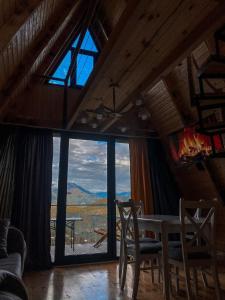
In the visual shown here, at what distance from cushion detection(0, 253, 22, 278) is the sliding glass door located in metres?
1.72

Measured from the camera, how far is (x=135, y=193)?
4.86 meters

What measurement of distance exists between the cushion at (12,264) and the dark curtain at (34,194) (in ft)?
4.45

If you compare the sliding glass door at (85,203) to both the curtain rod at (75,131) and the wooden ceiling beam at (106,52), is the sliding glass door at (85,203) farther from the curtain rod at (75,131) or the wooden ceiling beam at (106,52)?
the wooden ceiling beam at (106,52)

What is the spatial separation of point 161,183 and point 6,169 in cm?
310

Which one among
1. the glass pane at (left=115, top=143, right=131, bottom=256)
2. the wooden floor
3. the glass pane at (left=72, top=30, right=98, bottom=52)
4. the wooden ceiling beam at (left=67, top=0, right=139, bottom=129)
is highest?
the glass pane at (left=72, top=30, right=98, bottom=52)

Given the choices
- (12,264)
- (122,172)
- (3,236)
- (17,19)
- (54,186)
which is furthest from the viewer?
(122,172)

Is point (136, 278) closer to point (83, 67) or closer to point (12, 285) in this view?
point (12, 285)

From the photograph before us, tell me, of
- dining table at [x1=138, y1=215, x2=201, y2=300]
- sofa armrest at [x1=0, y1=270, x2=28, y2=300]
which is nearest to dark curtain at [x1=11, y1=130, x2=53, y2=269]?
dining table at [x1=138, y1=215, x2=201, y2=300]

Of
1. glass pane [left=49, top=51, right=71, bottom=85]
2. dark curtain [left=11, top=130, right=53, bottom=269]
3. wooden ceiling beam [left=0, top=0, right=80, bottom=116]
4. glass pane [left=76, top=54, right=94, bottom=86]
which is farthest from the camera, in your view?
glass pane [left=76, top=54, right=94, bottom=86]

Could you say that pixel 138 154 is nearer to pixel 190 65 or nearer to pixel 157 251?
pixel 190 65

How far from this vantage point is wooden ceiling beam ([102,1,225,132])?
2011 millimetres

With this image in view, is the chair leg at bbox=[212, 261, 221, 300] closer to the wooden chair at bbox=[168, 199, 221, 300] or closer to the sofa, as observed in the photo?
the wooden chair at bbox=[168, 199, 221, 300]

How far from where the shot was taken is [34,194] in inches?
164

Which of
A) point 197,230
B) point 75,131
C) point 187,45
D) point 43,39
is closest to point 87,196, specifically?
point 75,131
